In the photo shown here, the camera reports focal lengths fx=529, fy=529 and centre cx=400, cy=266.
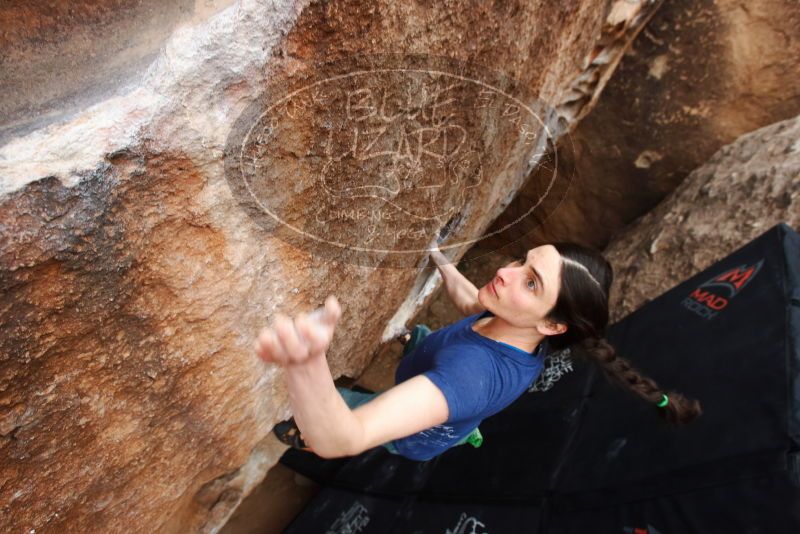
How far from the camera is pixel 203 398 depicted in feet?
3.20

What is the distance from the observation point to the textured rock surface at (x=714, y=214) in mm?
1618

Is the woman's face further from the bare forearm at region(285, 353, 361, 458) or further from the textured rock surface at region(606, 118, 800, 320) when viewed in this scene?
the textured rock surface at region(606, 118, 800, 320)


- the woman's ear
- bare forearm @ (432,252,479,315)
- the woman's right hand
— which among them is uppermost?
the woman's right hand

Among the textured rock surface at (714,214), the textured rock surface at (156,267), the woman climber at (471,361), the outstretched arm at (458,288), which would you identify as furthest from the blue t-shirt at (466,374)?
the textured rock surface at (714,214)

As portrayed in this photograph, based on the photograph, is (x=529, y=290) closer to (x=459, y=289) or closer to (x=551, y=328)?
(x=551, y=328)

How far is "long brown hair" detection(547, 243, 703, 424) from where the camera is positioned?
0.87 metres

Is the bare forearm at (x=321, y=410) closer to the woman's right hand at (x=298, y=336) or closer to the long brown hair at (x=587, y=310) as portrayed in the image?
the woman's right hand at (x=298, y=336)

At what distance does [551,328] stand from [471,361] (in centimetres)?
17

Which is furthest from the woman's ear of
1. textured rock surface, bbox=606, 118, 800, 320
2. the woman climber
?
textured rock surface, bbox=606, 118, 800, 320

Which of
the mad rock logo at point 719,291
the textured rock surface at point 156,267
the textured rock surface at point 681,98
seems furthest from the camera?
the textured rock surface at point 681,98

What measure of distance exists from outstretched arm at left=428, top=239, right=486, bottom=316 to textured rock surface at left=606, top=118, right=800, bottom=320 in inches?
33.4

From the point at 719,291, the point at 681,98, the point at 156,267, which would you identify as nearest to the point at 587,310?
the point at 156,267

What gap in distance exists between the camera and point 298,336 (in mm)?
501

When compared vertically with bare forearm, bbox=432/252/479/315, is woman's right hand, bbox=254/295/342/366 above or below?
above
